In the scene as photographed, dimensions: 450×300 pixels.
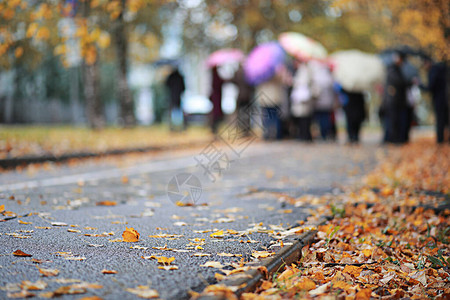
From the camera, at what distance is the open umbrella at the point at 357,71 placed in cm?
1608

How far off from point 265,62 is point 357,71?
9.45ft

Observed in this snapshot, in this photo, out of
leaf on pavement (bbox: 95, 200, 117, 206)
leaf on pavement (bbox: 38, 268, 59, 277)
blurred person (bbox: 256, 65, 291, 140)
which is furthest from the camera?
blurred person (bbox: 256, 65, 291, 140)

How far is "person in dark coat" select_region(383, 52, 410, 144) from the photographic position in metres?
15.4

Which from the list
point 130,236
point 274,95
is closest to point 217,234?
point 130,236

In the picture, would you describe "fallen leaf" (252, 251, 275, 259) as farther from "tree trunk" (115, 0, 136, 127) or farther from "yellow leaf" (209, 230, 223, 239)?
"tree trunk" (115, 0, 136, 127)

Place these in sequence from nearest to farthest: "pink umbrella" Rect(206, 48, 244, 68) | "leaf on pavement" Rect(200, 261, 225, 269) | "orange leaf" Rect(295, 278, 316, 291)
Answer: "orange leaf" Rect(295, 278, 316, 291), "leaf on pavement" Rect(200, 261, 225, 269), "pink umbrella" Rect(206, 48, 244, 68)

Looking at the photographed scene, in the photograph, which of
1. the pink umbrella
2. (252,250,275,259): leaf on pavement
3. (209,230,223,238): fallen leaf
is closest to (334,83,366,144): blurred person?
the pink umbrella

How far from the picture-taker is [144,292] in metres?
2.92

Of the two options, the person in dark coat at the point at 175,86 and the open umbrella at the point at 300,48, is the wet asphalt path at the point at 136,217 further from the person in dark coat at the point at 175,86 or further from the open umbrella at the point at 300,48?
the person in dark coat at the point at 175,86

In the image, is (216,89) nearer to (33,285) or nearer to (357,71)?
(357,71)

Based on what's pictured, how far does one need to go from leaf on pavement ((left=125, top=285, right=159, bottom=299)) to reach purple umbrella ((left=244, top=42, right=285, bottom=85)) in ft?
46.4

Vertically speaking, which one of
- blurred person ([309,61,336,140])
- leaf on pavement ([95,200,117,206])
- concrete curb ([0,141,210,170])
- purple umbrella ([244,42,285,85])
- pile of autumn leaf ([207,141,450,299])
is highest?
purple umbrella ([244,42,285,85])

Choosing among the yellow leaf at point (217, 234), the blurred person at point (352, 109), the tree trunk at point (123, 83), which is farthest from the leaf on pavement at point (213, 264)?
the tree trunk at point (123, 83)

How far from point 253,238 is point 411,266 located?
1258 mm
